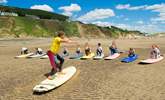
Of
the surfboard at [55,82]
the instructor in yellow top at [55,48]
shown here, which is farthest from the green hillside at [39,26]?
the instructor in yellow top at [55,48]

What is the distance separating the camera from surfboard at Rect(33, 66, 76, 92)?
15280 mm

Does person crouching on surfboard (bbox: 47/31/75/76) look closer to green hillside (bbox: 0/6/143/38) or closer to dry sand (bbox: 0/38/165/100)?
dry sand (bbox: 0/38/165/100)

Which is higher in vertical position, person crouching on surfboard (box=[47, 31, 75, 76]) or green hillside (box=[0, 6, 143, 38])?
green hillside (box=[0, 6, 143, 38])

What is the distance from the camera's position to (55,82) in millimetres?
16375

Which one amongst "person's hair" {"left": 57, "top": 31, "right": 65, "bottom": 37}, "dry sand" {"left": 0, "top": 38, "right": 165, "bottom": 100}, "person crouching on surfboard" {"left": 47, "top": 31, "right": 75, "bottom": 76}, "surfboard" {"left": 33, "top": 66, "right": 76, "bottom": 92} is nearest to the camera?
"dry sand" {"left": 0, "top": 38, "right": 165, "bottom": 100}

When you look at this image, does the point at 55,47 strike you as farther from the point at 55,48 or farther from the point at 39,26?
the point at 39,26

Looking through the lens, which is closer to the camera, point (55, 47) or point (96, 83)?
point (96, 83)

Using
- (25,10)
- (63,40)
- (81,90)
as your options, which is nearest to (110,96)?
(81,90)

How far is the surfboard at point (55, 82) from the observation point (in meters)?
15.3

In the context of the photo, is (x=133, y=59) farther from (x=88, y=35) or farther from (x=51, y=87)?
Result: (x=88, y=35)

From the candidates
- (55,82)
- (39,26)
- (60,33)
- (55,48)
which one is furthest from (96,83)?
(39,26)

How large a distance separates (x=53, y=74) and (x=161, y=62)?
31.5ft

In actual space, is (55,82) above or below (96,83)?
above

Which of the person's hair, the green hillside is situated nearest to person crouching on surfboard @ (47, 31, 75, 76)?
the person's hair
